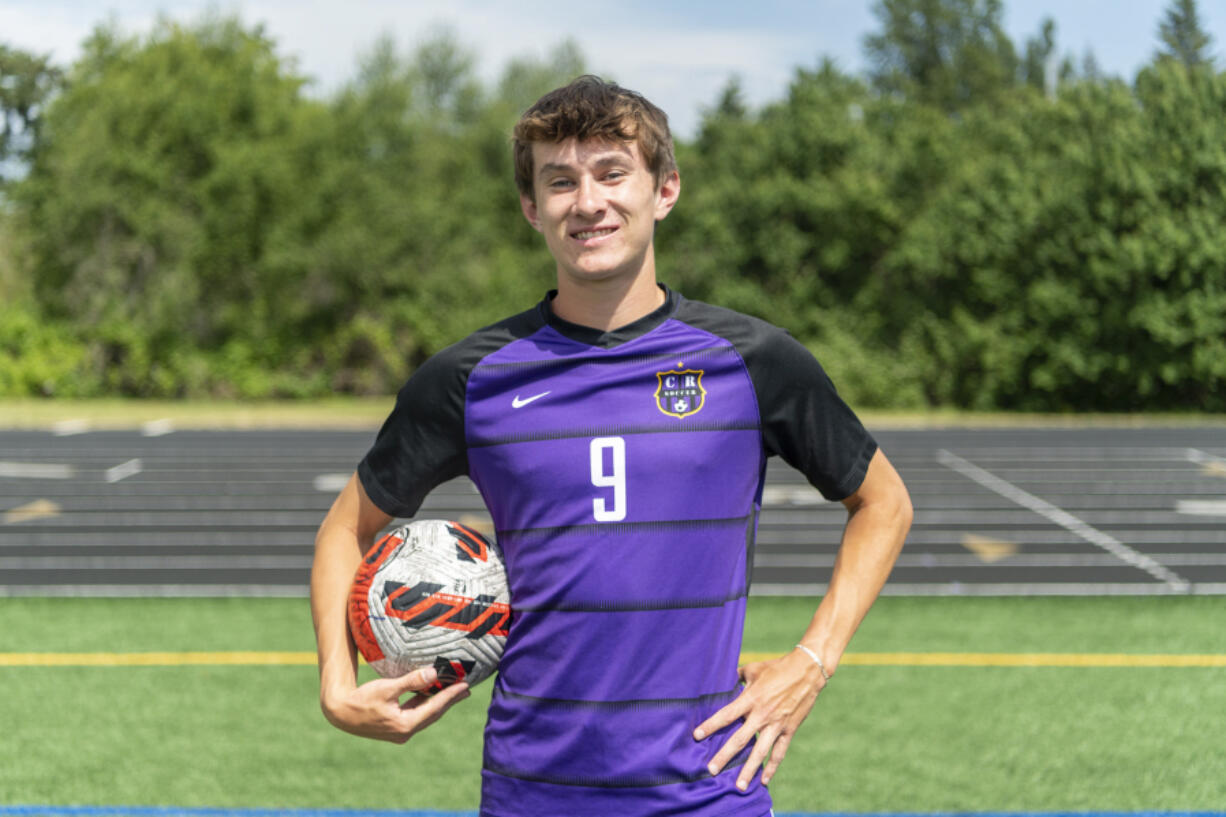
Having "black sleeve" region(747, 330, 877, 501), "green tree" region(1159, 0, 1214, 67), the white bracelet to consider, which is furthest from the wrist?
"green tree" region(1159, 0, 1214, 67)

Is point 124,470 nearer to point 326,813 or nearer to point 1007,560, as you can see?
point 1007,560

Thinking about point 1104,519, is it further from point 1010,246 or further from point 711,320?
point 1010,246

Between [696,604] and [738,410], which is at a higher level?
[738,410]

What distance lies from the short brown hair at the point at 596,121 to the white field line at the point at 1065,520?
29.6 ft

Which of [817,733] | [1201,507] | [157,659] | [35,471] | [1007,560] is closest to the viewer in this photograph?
[817,733]

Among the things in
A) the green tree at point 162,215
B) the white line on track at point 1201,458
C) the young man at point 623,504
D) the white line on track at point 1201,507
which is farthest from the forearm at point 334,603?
the green tree at point 162,215

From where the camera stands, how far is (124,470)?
1762 cm

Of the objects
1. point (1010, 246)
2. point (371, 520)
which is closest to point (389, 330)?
point (1010, 246)

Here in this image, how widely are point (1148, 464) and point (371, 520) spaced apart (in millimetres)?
17689

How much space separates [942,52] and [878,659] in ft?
185

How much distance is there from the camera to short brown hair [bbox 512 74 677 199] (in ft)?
7.05

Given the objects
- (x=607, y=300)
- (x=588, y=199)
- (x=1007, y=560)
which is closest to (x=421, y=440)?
(x=607, y=300)

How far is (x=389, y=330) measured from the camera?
31.0 meters

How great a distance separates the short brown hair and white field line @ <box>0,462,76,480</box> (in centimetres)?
1625
